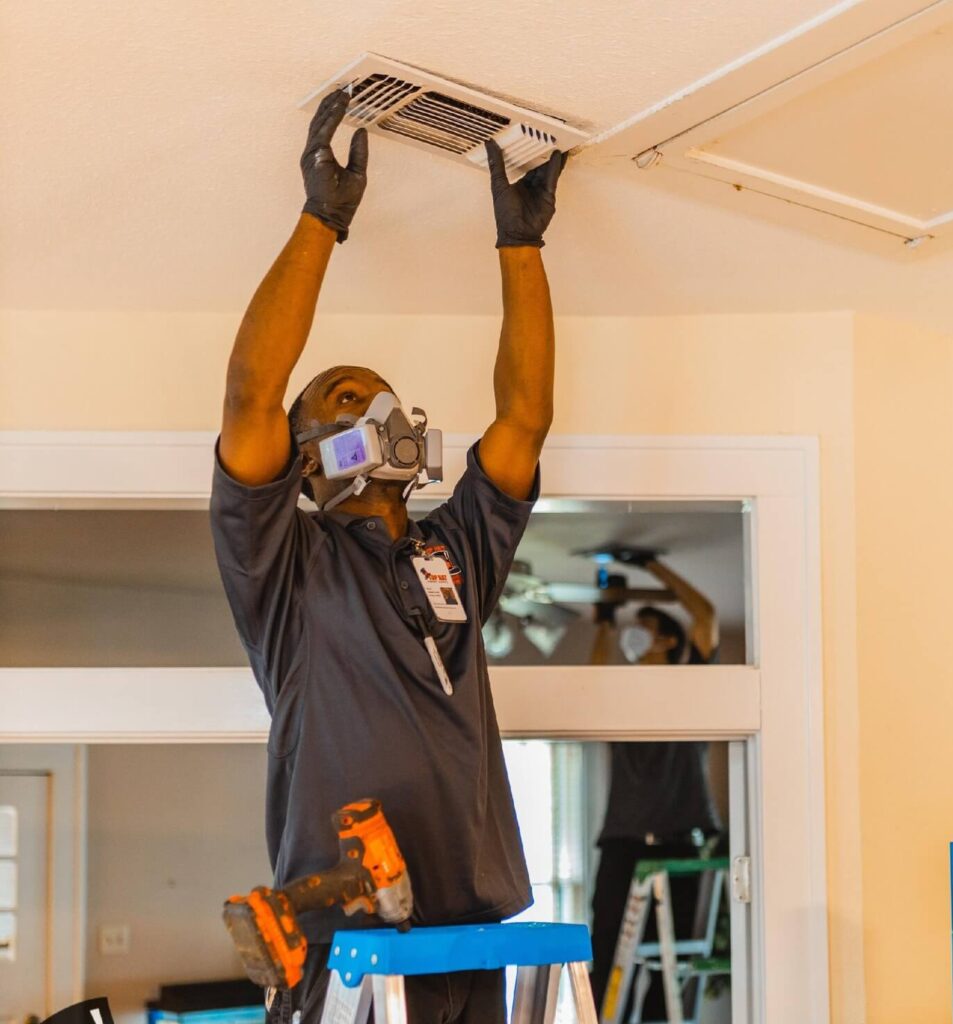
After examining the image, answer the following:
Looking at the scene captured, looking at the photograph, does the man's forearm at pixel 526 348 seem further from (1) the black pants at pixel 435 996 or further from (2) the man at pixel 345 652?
(1) the black pants at pixel 435 996

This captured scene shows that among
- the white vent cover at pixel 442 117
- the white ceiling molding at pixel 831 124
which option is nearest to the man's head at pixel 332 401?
the white vent cover at pixel 442 117

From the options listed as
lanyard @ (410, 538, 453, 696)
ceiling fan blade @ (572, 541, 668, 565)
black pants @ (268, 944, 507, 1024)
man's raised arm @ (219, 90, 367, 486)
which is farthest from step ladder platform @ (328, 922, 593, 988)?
ceiling fan blade @ (572, 541, 668, 565)

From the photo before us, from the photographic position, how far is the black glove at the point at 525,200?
1821 millimetres

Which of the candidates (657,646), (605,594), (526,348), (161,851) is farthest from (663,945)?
(526,348)

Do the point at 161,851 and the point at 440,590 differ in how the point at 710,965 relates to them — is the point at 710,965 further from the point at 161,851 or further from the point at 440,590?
the point at 440,590

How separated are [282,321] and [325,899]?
2.50 ft

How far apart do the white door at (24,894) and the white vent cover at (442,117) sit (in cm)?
184

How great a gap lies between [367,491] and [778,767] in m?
1.12

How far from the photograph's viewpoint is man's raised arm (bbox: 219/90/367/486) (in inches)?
65.6

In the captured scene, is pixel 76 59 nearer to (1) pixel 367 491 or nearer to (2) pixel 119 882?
(1) pixel 367 491

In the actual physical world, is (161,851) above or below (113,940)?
above

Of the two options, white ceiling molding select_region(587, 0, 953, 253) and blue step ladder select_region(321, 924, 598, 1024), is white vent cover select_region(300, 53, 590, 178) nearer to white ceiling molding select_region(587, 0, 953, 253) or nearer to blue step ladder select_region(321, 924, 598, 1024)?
white ceiling molding select_region(587, 0, 953, 253)

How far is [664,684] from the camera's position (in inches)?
98.7

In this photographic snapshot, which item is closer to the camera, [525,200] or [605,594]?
[525,200]
